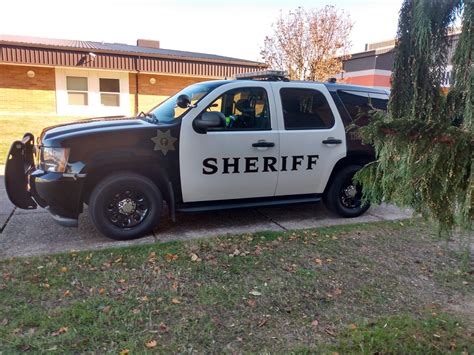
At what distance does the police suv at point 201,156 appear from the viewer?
4613 mm

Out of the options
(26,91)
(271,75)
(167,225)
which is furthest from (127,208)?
(26,91)

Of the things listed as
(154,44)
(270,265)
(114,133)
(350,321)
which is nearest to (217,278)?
(270,265)

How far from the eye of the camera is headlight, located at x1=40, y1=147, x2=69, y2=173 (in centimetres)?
449

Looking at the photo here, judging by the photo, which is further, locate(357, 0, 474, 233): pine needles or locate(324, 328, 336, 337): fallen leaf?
locate(324, 328, 336, 337): fallen leaf

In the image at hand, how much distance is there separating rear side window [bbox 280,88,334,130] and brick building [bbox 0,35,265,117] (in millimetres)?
12252

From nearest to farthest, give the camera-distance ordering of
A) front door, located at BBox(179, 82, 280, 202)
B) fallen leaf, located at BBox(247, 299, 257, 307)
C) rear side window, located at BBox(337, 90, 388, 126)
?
fallen leaf, located at BBox(247, 299, 257, 307), front door, located at BBox(179, 82, 280, 202), rear side window, located at BBox(337, 90, 388, 126)

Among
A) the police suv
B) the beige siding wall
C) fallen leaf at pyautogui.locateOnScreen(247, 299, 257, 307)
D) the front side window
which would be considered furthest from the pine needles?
the beige siding wall

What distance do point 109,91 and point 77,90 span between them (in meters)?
1.31

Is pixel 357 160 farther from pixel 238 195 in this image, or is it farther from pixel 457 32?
pixel 457 32

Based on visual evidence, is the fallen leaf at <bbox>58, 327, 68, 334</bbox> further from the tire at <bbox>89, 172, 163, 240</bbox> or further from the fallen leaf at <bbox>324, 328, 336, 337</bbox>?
the fallen leaf at <bbox>324, 328, 336, 337</bbox>

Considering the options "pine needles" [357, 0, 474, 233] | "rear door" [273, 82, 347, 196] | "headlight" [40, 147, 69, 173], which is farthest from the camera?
"rear door" [273, 82, 347, 196]

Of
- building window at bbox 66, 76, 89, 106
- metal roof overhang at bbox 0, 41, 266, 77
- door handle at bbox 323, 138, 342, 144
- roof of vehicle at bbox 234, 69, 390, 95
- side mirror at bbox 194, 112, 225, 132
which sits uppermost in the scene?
metal roof overhang at bbox 0, 41, 266, 77

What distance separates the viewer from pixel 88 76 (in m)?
17.1

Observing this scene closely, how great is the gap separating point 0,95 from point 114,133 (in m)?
14.0
